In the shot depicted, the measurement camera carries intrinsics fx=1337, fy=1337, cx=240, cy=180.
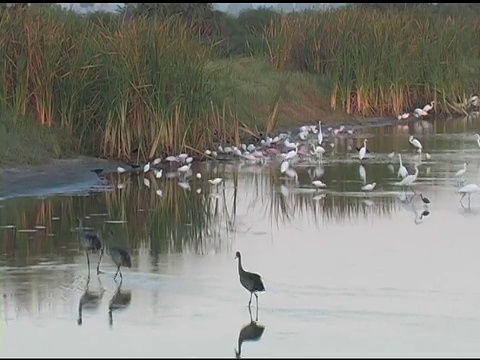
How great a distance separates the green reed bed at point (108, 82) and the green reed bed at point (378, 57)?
7357 millimetres

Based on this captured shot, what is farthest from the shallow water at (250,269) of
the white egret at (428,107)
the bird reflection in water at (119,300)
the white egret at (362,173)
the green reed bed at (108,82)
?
the white egret at (428,107)

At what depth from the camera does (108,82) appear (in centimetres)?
1895

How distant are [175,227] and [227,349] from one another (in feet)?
17.5

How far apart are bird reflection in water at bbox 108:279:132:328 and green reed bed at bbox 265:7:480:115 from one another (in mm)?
16189

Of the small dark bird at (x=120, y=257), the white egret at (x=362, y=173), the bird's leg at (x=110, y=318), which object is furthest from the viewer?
→ the white egret at (x=362, y=173)

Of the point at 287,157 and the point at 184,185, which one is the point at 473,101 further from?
the point at 184,185

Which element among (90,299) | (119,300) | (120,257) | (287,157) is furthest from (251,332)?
(287,157)

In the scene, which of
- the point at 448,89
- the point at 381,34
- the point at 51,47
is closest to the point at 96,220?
the point at 51,47

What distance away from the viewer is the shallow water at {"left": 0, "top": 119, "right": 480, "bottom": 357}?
9547 millimetres

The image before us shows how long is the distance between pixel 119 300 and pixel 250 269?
1.72m

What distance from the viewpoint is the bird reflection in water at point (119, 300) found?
10.5 meters

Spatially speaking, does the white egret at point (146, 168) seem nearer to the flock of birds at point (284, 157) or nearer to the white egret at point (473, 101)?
the flock of birds at point (284, 157)

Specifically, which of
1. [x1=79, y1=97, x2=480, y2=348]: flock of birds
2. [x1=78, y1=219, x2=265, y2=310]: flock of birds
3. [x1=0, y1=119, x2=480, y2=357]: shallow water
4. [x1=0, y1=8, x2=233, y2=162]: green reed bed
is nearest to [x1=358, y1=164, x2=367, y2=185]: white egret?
[x1=79, y1=97, x2=480, y2=348]: flock of birds

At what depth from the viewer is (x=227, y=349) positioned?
366 inches
